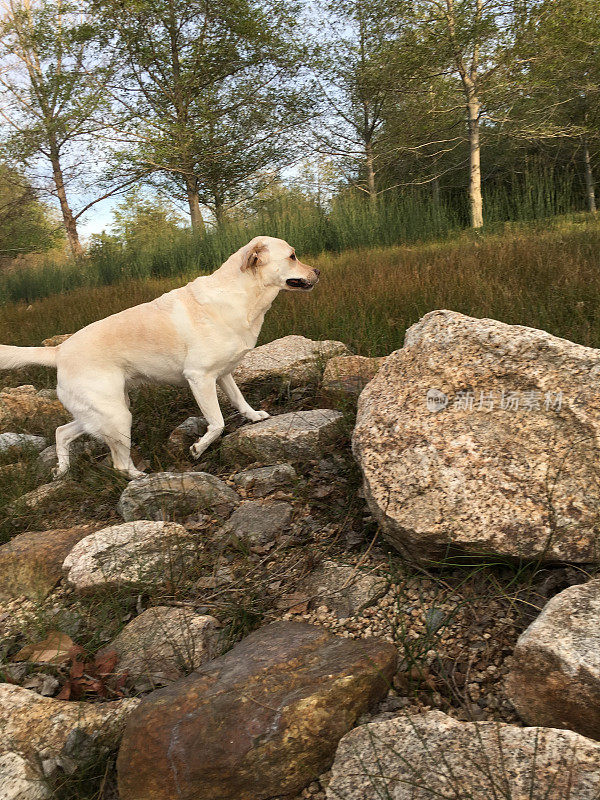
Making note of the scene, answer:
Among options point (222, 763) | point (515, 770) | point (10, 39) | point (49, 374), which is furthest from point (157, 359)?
point (10, 39)

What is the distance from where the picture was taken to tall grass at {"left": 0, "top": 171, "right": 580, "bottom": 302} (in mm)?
13016

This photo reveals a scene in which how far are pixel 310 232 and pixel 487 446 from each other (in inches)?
470

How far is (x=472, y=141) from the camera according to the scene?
14820 mm

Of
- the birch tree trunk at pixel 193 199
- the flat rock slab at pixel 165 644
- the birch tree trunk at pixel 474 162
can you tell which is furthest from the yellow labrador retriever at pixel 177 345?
the birch tree trunk at pixel 193 199

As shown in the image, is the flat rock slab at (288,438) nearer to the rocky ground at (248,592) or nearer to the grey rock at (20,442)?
the rocky ground at (248,592)

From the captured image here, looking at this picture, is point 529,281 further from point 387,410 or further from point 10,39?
point 10,39

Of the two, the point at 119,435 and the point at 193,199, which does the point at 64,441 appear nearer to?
the point at 119,435

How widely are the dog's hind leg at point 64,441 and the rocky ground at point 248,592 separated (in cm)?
21

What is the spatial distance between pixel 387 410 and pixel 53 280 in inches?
591

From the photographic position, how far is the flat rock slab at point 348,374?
156 inches

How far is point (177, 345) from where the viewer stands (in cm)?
381

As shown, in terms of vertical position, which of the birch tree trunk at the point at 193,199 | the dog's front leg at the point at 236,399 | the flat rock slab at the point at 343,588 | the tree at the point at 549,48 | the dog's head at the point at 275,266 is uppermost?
the tree at the point at 549,48

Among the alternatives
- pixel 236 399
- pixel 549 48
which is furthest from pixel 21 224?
pixel 236 399

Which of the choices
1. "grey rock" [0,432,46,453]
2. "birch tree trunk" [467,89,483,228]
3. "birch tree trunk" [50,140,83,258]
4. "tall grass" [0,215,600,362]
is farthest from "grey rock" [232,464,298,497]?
"birch tree trunk" [50,140,83,258]
